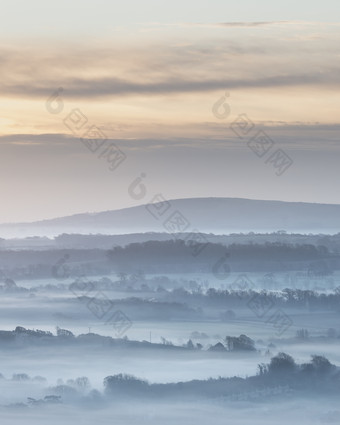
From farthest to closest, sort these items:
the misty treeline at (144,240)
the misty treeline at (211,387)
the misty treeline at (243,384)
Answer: the misty treeline at (144,240) → the misty treeline at (243,384) → the misty treeline at (211,387)

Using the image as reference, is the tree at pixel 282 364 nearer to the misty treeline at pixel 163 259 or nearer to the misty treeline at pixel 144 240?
the misty treeline at pixel 163 259

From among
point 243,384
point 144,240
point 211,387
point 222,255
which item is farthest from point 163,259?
point 211,387

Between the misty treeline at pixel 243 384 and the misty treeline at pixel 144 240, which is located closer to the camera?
the misty treeline at pixel 243 384

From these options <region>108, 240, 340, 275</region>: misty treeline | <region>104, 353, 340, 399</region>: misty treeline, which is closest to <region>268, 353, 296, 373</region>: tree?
<region>104, 353, 340, 399</region>: misty treeline

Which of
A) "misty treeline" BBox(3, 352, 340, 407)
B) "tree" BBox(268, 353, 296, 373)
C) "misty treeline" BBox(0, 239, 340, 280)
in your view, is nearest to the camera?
"misty treeline" BBox(3, 352, 340, 407)

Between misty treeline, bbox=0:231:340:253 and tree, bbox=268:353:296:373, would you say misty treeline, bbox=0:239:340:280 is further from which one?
tree, bbox=268:353:296:373

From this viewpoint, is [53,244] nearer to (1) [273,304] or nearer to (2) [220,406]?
(1) [273,304]

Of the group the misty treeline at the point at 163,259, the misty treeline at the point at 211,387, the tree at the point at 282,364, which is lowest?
the misty treeline at the point at 211,387

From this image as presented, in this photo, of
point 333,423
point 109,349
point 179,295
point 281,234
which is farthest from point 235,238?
point 333,423

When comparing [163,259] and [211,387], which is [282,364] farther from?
[163,259]

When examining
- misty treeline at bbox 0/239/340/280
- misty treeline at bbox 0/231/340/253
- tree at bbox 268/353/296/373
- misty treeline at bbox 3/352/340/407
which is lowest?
misty treeline at bbox 3/352/340/407

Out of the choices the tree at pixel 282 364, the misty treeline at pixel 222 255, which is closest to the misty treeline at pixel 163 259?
the misty treeline at pixel 222 255

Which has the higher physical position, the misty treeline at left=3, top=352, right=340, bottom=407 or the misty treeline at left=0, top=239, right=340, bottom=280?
the misty treeline at left=0, top=239, right=340, bottom=280
